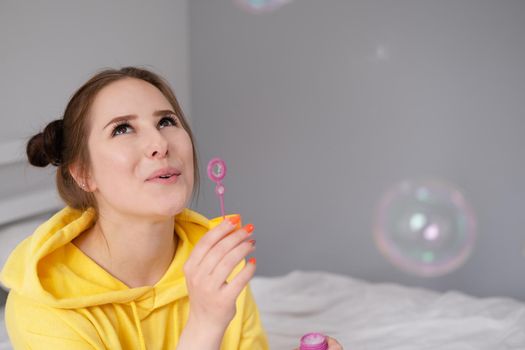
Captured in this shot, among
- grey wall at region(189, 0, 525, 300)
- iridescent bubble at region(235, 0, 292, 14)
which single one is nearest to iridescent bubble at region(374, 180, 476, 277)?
grey wall at region(189, 0, 525, 300)

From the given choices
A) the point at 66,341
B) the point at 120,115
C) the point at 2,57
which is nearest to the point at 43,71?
the point at 2,57

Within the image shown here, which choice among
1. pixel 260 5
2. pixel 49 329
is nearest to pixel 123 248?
pixel 49 329

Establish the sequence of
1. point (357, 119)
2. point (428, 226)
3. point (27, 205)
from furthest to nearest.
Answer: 1. point (357, 119)
2. point (428, 226)
3. point (27, 205)

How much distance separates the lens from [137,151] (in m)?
1.32

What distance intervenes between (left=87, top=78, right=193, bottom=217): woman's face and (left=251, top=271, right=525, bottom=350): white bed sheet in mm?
692

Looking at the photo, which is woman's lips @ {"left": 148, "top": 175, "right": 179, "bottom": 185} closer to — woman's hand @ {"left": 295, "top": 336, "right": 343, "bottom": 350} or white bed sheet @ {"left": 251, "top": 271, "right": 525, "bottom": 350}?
woman's hand @ {"left": 295, "top": 336, "right": 343, "bottom": 350}

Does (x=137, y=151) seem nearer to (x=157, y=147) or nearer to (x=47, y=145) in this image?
(x=157, y=147)

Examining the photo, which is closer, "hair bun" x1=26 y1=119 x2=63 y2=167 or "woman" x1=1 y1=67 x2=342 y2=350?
"woman" x1=1 y1=67 x2=342 y2=350

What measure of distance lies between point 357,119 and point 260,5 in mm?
634

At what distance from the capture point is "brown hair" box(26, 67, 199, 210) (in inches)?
54.8

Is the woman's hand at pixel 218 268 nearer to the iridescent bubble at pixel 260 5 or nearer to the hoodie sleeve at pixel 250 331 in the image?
the hoodie sleeve at pixel 250 331

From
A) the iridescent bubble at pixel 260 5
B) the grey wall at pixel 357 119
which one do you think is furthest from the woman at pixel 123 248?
the iridescent bubble at pixel 260 5

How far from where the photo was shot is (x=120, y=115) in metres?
1.35

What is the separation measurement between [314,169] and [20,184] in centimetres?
121
